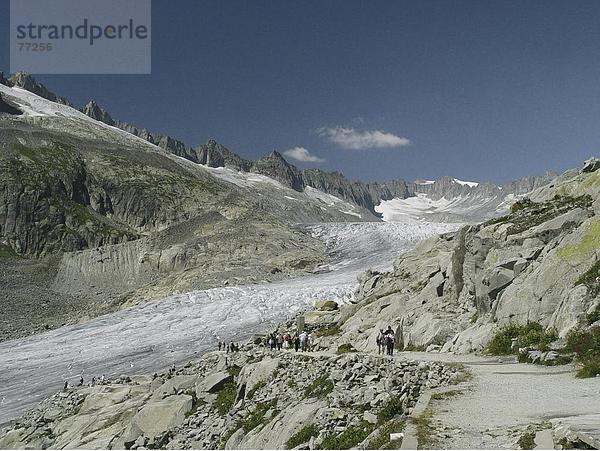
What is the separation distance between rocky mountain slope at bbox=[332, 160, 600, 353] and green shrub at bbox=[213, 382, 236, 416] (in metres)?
10.5

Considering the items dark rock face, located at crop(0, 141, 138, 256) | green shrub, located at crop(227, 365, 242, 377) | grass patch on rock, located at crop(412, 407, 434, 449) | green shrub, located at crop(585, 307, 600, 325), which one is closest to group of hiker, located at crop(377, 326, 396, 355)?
green shrub, located at crop(227, 365, 242, 377)

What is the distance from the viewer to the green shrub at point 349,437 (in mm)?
12278

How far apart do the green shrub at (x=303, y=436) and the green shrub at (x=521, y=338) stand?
892 cm

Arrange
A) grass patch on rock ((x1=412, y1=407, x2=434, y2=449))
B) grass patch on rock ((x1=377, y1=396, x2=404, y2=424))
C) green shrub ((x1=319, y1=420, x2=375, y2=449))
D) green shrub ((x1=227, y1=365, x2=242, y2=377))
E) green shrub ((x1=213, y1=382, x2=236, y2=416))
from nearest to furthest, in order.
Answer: grass patch on rock ((x1=412, y1=407, x2=434, y2=449)), green shrub ((x1=319, y1=420, x2=375, y2=449)), grass patch on rock ((x1=377, y1=396, x2=404, y2=424)), green shrub ((x1=213, y1=382, x2=236, y2=416)), green shrub ((x1=227, y1=365, x2=242, y2=377))

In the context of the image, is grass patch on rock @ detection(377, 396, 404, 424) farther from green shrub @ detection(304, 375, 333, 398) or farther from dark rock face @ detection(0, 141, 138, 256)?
dark rock face @ detection(0, 141, 138, 256)

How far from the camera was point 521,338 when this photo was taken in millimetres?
20172

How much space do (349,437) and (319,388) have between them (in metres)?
4.49

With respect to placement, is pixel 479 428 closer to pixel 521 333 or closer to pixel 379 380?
pixel 379 380

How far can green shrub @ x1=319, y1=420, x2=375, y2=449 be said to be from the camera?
1228 centimetres

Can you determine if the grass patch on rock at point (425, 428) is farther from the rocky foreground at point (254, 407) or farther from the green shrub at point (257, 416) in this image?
the green shrub at point (257, 416)

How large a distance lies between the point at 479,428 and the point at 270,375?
40.6 ft

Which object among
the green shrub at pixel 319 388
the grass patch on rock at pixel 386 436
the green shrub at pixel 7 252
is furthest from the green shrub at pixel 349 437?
the green shrub at pixel 7 252

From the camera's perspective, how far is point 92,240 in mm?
140625

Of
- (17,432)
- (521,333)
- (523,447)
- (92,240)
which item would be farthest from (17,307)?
(523,447)
